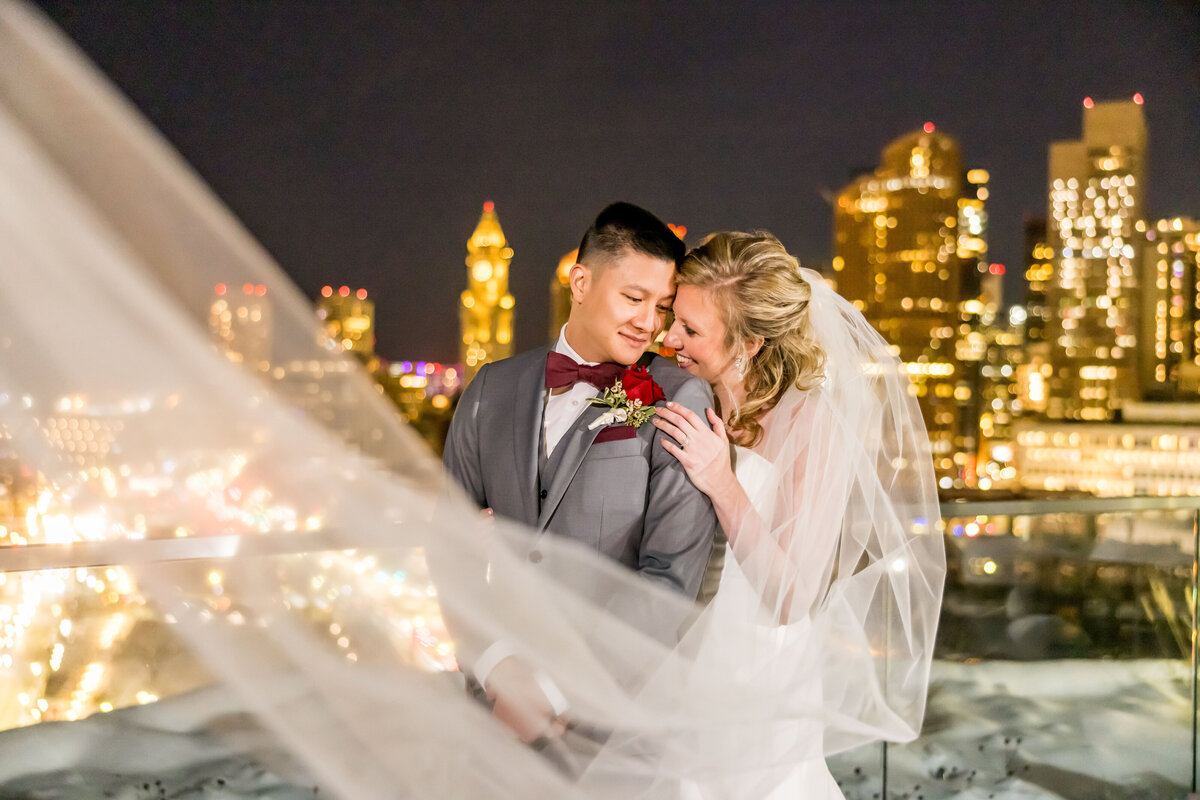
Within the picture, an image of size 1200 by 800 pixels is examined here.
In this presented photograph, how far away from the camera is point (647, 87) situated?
224 feet

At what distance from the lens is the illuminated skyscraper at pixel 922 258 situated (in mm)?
86000

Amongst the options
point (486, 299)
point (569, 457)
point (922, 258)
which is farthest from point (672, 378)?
point (922, 258)

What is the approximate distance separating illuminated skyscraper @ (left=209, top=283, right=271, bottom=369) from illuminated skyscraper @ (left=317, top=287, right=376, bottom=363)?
167ft

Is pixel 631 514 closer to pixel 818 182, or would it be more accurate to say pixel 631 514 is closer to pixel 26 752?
pixel 26 752

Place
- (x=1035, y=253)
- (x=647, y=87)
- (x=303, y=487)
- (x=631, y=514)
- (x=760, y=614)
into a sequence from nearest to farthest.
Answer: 1. (x=303, y=487)
2. (x=631, y=514)
3. (x=760, y=614)
4. (x=647, y=87)
5. (x=1035, y=253)

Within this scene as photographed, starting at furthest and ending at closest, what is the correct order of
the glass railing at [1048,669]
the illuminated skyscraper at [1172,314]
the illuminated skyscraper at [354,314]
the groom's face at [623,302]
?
the illuminated skyscraper at [1172,314], the illuminated skyscraper at [354,314], the glass railing at [1048,669], the groom's face at [623,302]

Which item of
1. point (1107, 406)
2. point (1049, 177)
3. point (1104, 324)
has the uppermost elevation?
point (1049, 177)

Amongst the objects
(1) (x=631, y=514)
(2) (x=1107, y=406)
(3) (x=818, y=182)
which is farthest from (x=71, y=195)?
(2) (x=1107, y=406)

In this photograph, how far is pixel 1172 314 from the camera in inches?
2938

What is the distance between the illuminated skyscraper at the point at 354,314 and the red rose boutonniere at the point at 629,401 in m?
51.1

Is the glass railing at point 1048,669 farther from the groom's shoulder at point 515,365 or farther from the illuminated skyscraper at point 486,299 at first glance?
the illuminated skyscraper at point 486,299

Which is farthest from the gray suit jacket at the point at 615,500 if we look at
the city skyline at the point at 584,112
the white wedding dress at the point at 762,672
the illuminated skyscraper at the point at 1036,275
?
the illuminated skyscraper at the point at 1036,275

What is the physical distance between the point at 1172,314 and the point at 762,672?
3456 inches

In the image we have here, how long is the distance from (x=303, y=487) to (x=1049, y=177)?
10465 centimetres
